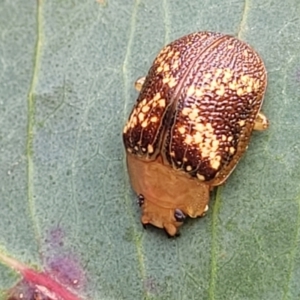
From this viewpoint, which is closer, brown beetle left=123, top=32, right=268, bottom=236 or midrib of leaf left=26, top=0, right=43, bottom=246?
brown beetle left=123, top=32, right=268, bottom=236

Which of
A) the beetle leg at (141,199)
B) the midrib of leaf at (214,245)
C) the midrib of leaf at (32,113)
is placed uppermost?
the midrib of leaf at (32,113)

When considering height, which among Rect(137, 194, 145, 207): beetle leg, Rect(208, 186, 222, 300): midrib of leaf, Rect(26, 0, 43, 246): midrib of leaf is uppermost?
Rect(26, 0, 43, 246): midrib of leaf

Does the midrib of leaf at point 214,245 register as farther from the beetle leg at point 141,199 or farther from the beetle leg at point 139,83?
the beetle leg at point 139,83

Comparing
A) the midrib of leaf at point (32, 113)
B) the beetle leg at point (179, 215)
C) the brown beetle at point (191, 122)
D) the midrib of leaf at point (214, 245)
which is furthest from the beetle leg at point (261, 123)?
the midrib of leaf at point (32, 113)

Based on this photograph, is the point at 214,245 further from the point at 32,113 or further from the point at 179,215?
the point at 32,113

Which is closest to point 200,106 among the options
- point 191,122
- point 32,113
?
point 191,122

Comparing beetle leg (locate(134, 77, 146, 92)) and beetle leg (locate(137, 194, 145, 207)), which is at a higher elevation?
beetle leg (locate(134, 77, 146, 92))

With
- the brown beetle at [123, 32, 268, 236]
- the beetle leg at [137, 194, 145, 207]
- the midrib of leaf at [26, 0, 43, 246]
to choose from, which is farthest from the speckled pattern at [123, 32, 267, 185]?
the midrib of leaf at [26, 0, 43, 246]

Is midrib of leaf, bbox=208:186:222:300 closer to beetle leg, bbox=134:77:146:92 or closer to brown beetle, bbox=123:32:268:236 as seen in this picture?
brown beetle, bbox=123:32:268:236
